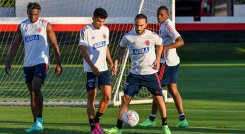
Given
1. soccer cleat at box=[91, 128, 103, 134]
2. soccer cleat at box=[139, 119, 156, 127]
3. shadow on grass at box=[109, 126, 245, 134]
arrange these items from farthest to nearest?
soccer cleat at box=[139, 119, 156, 127]
shadow on grass at box=[109, 126, 245, 134]
soccer cleat at box=[91, 128, 103, 134]

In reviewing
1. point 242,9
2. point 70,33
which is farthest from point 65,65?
point 242,9

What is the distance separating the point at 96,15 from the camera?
14.0m

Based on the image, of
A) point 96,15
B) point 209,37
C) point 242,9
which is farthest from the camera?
point 242,9

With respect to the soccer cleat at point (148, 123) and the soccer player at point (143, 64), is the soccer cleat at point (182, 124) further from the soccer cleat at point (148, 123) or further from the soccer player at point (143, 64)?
the soccer player at point (143, 64)

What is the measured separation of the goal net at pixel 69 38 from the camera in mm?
21203

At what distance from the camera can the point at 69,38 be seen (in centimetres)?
3706

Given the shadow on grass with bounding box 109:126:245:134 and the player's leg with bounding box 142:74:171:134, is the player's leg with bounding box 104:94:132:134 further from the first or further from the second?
the shadow on grass with bounding box 109:126:245:134

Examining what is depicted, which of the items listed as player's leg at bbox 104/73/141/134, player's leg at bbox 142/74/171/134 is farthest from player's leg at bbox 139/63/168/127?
player's leg at bbox 104/73/141/134

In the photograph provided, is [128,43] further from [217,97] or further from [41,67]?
[217,97]

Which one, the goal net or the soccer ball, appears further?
the goal net

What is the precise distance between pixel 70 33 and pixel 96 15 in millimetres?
23028

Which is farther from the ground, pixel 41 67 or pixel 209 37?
pixel 41 67

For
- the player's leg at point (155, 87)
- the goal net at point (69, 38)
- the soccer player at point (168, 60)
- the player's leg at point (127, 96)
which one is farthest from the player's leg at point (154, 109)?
the goal net at point (69, 38)

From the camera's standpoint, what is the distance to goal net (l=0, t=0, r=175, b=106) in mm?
21203
